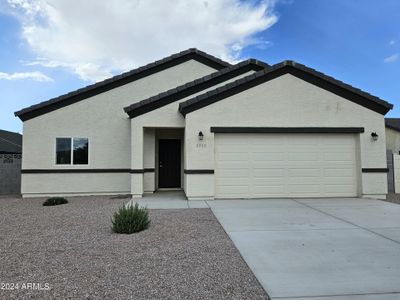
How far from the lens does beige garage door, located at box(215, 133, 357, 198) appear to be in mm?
10664

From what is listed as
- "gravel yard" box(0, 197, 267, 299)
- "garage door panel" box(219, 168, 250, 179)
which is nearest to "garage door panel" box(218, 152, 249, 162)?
"garage door panel" box(219, 168, 250, 179)

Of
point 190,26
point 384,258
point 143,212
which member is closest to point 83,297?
point 143,212

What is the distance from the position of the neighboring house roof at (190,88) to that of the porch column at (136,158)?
2.15 ft

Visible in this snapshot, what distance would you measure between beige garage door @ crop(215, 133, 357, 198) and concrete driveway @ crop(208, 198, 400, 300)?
1594mm

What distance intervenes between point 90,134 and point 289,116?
28.5 feet

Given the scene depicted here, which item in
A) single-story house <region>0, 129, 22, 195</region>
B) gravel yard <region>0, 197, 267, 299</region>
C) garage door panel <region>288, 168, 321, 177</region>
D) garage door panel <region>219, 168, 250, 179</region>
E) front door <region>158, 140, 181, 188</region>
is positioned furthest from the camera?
single-story house <region>0, 129, 22, 195</region>

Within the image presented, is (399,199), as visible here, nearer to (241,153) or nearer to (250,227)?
(241,153)

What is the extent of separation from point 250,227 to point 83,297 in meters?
4.09

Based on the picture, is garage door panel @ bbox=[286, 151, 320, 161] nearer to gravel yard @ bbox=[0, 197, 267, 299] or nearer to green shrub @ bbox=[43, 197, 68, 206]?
gravel yard @ bbox=[0, 197, 267, 299]

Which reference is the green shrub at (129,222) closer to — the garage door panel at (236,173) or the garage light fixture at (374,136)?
the garage door panel at (236,173)

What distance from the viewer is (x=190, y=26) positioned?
15273mm

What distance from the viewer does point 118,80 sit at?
43.8 feet

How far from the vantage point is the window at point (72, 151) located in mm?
12688

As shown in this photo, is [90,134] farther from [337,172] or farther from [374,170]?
[374,170]
